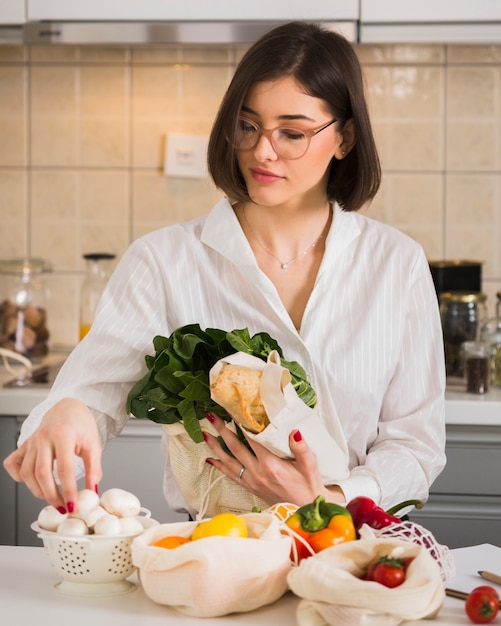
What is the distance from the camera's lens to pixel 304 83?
1511mm

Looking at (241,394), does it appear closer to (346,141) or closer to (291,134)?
(291,134)

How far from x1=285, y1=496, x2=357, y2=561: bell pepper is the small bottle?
1.23m

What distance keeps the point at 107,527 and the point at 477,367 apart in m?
1.38

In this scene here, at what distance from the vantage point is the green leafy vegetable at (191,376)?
1.36 metres

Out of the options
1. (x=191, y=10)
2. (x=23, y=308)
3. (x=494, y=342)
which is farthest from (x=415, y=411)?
(x=23, y=308)

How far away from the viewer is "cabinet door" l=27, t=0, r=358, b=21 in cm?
236

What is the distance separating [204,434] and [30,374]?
1143 millimetres

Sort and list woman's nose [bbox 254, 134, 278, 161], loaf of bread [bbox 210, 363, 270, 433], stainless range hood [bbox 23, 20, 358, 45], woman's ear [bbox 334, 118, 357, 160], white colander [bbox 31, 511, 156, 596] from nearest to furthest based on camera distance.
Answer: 1. white colander [bbox 31, 511, 156, 596]
2. loaf of bread [bbox 210, 363, 270, 433]
3. woman's nose [bbox 254, 134, 278, 161]
4. woman's ear [bbox 334, 118, 357, 160]
5. stainless range hood [bbox 23, 20, 358, 45]

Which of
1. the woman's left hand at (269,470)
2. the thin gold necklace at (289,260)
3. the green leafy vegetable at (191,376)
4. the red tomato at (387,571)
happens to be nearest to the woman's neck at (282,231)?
the thin gold necklace at (289,260)

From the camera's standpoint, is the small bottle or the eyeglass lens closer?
the eyeglass lens

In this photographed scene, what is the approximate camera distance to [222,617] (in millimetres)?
1007

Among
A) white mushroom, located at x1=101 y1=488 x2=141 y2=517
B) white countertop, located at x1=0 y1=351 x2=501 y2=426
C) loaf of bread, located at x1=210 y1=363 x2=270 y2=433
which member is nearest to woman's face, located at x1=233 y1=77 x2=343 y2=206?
loaf of bread, located at x1=210 y1=363 x2=270 y2=433

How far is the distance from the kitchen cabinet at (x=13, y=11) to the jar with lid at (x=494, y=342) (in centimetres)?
142

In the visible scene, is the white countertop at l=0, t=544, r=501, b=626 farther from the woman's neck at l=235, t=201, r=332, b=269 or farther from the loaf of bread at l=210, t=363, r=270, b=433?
the woman's neck at l=235, t=201, r=332, b=269
